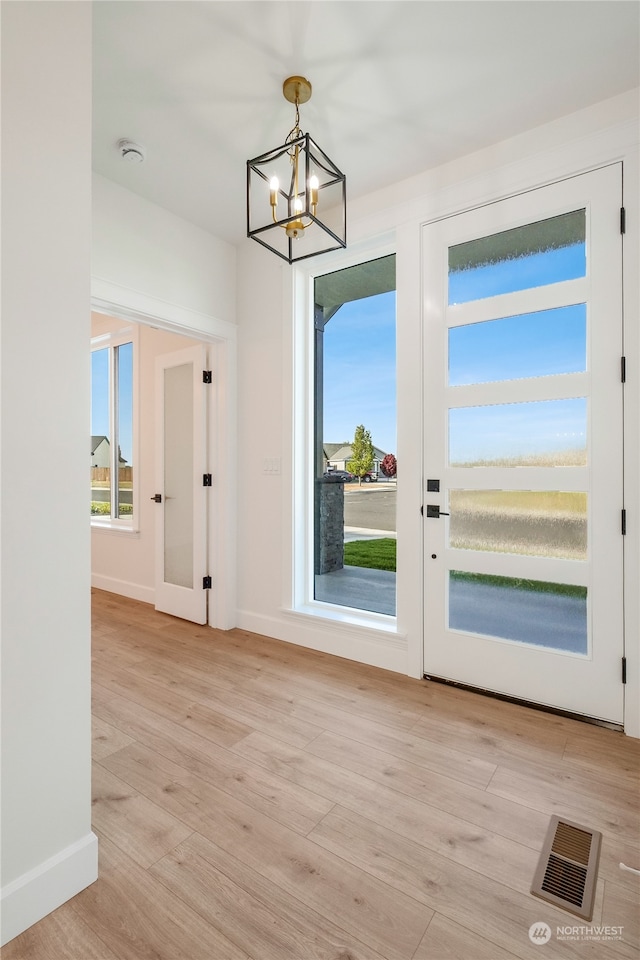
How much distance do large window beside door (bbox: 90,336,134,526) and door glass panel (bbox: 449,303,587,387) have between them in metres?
3.36

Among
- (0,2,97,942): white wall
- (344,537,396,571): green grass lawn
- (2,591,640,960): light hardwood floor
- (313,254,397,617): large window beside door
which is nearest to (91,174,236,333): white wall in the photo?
(313,254,397,617): large window beside door

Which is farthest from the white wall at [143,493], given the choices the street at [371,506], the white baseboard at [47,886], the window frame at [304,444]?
the white baseboard at [47,886]

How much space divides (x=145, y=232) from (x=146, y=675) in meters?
2.84

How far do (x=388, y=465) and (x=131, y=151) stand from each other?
2.41 metres

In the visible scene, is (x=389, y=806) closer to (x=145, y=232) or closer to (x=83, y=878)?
(x=83, y=878)

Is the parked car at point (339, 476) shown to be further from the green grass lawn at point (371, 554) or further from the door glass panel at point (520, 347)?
the door glass panel at point (520, 347)

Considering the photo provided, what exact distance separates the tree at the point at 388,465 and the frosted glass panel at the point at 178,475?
5.31ft

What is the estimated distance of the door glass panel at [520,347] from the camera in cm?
238

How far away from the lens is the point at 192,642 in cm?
341

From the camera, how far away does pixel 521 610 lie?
2.52 meters

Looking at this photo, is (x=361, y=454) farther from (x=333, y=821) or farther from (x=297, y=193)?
(x=333, y=821)

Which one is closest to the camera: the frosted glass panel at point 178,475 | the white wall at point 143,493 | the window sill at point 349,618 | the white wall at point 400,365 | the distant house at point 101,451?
the white wall at point 400,365

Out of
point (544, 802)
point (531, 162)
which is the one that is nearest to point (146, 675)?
point (544, 802)

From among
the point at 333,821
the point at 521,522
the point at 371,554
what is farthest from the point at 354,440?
the point at 333,821
